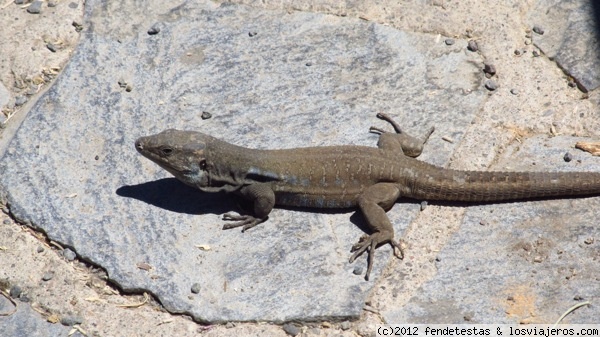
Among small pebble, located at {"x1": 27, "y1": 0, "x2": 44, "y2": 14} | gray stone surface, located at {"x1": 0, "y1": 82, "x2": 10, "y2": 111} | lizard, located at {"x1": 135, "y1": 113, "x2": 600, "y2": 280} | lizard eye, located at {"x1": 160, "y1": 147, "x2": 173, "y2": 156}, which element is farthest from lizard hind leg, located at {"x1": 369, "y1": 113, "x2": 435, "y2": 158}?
small pebble, located at {"x1": 27, "y1": 0, "x2": 44, "y2": 14}

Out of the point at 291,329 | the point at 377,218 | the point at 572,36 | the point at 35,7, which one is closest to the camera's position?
the point at 291,329

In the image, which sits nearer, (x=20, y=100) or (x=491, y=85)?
(x=491, y=85)

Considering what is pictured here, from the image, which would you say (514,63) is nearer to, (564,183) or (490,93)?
(490,93)

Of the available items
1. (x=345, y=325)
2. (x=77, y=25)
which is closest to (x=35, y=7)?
(x=77, y=25)

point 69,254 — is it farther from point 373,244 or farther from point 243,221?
point 373,244

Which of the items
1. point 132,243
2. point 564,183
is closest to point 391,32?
point 564,183

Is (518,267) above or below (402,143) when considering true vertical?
below

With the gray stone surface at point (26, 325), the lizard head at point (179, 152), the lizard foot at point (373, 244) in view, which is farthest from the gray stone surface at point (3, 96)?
the lizard foot at point (373, 244)
